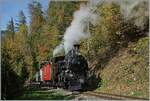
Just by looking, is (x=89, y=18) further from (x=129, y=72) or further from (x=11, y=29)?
(x=11, y=29)

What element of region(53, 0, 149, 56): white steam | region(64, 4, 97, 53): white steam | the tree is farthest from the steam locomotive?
Answer: the tree

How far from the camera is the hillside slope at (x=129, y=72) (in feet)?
77.1

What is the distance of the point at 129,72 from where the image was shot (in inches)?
1048

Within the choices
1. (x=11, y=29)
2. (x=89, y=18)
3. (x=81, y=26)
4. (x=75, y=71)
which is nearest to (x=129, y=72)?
(x=75, y=71)

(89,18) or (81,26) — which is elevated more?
(89,18)

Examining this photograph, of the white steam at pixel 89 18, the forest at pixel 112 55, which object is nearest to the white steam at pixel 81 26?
the white steam at pixel 89 18

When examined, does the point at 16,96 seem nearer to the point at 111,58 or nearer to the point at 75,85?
the point at 75,85

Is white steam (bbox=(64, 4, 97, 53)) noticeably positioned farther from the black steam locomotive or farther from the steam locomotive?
the black steam locomotive

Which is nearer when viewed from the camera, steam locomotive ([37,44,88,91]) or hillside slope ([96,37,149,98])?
hillside slope ([96,37,149,98])

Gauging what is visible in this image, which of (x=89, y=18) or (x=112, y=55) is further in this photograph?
(x=89, y=18)

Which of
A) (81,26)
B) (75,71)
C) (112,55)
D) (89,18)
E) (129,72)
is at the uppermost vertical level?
(89,18)

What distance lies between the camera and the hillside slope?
77.1ft

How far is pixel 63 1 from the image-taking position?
6219 cm

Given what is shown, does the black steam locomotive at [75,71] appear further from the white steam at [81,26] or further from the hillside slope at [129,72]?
the white steam at [81,26]
